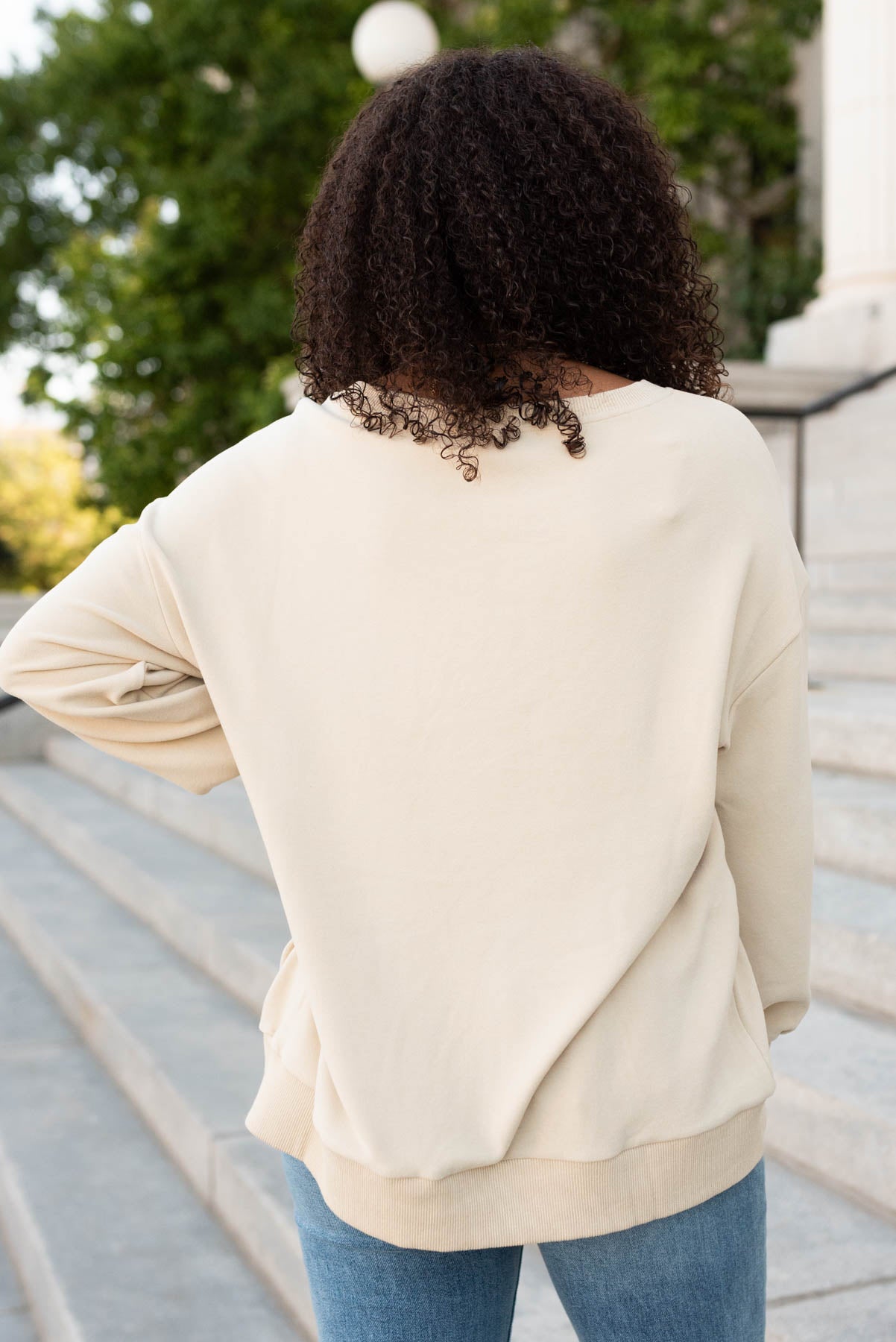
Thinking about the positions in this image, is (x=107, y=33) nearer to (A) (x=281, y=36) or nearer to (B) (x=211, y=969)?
(A) (x=281, y=36)

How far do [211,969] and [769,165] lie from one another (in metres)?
10.7

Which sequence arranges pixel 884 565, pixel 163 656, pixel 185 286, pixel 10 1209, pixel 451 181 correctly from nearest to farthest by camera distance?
pixel 451 181 < pixel 163 656 < pixel 10 1209 < pixel 884 565 < pixel 185 286

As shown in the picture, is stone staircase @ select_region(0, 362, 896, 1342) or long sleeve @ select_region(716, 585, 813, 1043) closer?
long sleeve @ select_region(716, 585, 813, 1043)

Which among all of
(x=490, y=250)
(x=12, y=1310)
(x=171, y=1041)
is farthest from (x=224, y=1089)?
(x=490, y=250)

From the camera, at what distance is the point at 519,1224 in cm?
107

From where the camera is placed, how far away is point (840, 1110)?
2436mm

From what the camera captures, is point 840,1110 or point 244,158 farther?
point 244,158

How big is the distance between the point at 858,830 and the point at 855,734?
524 millimetres

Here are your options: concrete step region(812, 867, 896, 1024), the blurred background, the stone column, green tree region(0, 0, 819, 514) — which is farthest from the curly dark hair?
green tree region(0, 0, 819, 514)

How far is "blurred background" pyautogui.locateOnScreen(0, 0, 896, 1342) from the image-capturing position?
8.99 feet

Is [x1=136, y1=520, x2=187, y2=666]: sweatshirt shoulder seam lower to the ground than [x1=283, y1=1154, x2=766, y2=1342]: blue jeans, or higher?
higher

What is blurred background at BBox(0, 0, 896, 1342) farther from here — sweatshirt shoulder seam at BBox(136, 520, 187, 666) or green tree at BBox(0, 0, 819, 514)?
sweatshirt shoulder seam at BBox(136, 520, 187, 666)

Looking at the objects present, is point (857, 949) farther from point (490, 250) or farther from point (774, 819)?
point (490, 250)

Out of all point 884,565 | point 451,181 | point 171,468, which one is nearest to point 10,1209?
point 451,181
